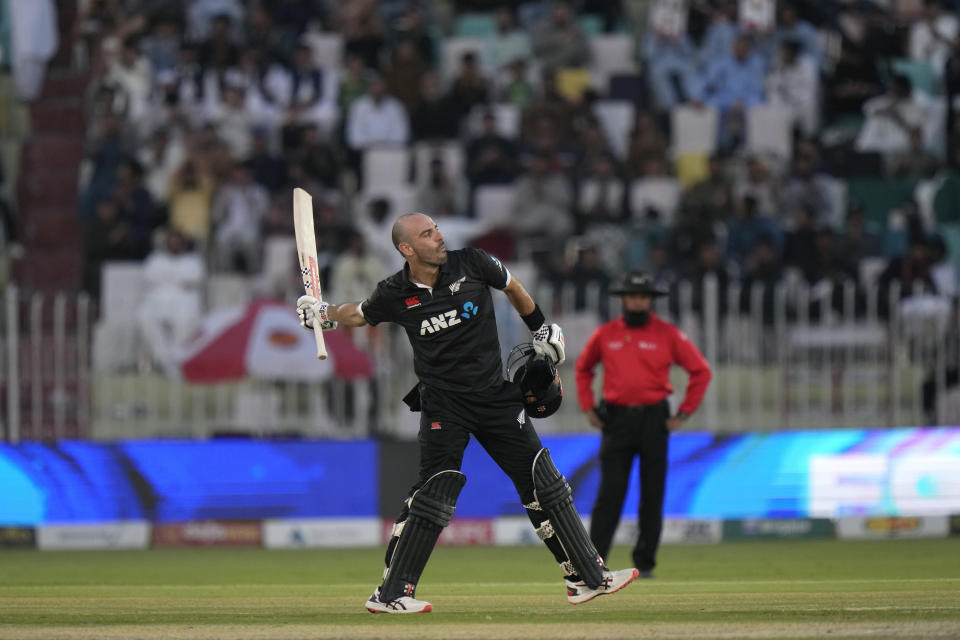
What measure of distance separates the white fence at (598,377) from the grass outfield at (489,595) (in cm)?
183

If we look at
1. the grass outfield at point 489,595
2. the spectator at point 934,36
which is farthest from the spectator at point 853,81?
the grass outfield at point 489,595

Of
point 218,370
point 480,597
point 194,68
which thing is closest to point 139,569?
point 218,370

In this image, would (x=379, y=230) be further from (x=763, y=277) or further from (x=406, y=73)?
(x=763, y=277)

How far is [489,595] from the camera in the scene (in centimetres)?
1070

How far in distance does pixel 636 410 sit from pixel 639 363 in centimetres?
36

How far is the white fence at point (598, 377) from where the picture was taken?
677 inches

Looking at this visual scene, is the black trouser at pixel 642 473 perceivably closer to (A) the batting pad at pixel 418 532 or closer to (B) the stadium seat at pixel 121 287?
(A) the batting pad at pixel 418 532

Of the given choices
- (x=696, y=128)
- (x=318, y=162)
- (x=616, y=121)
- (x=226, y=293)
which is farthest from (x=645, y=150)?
(x=226, y=293)

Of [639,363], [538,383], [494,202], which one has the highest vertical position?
[494,202]

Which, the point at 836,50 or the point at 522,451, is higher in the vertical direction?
the point at 836,50

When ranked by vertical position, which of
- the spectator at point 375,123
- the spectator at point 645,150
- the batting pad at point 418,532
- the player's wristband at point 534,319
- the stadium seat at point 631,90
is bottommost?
the batting pad at point 418,532

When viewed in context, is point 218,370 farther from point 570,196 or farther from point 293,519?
point 570,196

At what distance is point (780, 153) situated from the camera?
21.6 m

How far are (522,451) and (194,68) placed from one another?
14.8m
